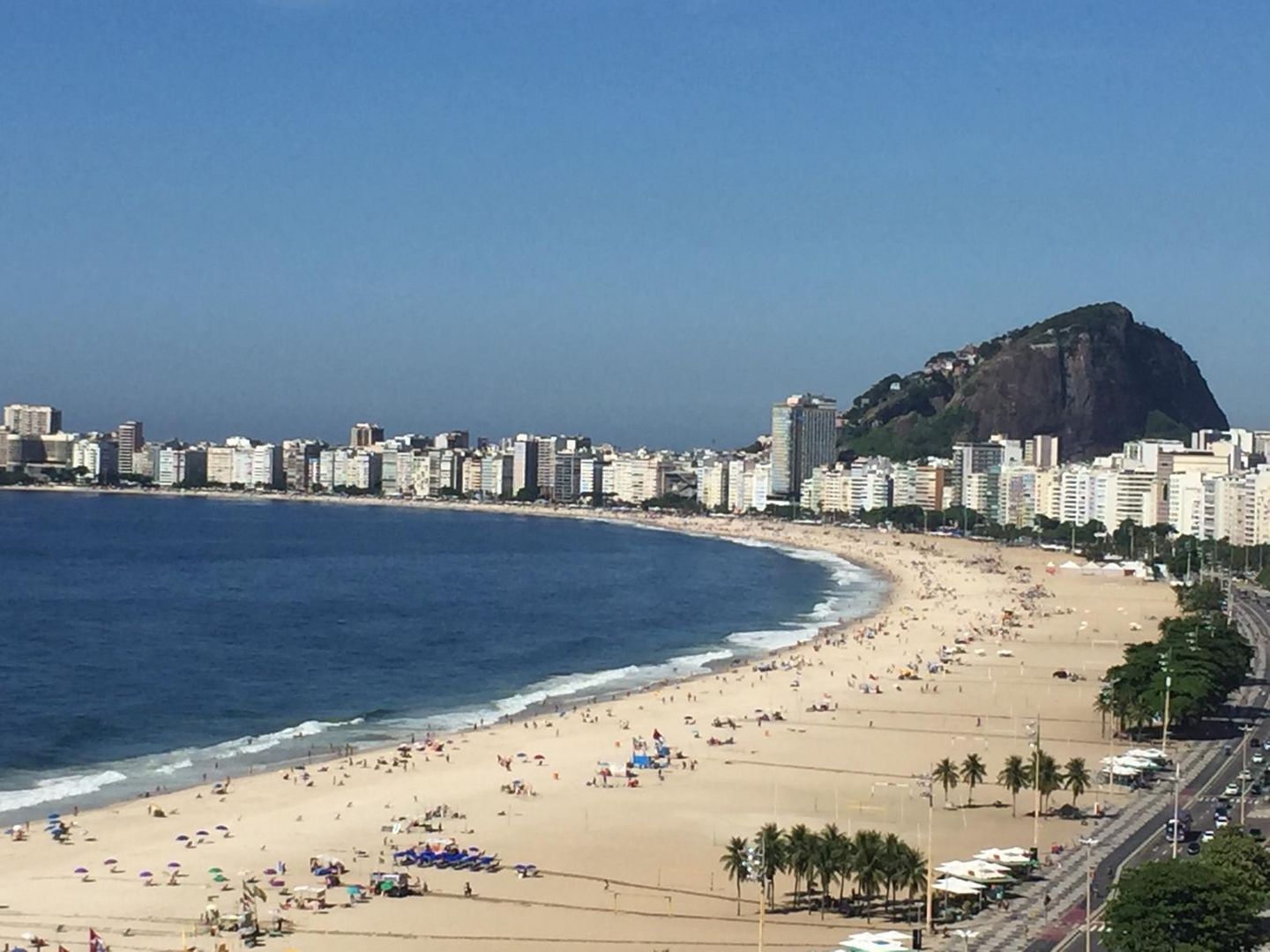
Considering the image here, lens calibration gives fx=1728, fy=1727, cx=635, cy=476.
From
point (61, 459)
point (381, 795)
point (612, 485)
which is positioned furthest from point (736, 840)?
→ point (61, 459)

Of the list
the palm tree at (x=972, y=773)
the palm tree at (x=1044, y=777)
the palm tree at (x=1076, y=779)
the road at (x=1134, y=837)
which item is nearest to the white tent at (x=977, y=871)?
the road at (x=1134, y=837)

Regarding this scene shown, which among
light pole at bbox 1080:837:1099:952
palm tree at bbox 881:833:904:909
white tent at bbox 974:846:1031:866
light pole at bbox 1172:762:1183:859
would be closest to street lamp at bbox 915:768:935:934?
palm tree at bbox 881:833:904:909

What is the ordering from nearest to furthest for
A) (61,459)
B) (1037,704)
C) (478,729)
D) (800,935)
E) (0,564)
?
1. (800,935)
2. (478,729)
3. (1037,704)
4. (0,564)
5. (61,459)

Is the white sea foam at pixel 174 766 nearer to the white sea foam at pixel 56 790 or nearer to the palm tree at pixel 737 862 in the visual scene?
the white sea foam at pixel 56 790

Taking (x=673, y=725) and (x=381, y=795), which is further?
(x=673, y=725)

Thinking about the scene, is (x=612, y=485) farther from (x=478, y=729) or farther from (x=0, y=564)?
(x=478, y=729)

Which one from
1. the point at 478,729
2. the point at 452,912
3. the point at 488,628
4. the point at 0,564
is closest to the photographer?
the point at 452,912

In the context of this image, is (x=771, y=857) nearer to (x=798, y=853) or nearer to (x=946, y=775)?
(x=798, y=853)
